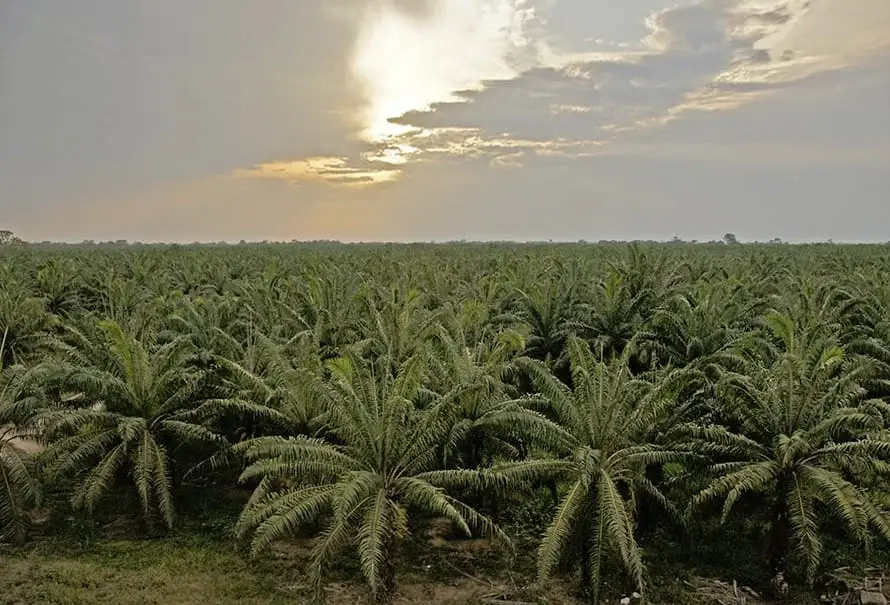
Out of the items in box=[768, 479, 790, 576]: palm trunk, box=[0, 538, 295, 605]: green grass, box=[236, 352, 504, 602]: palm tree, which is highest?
box=[236, 352, 504, 602]: palm tree

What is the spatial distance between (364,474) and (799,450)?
7616 millimetres

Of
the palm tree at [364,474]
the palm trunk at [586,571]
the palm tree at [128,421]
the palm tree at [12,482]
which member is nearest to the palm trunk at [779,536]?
the palm trunk at [586,571]

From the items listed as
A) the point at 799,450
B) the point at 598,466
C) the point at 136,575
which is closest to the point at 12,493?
the point at 136,575

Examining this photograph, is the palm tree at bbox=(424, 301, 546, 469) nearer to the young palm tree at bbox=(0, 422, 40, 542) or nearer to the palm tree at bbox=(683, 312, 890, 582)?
the palm tree at bbox=(683, 312, 890, 582)

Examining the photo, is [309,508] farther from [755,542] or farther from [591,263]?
[591,263]

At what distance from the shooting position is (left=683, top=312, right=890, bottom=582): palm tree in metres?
11.2

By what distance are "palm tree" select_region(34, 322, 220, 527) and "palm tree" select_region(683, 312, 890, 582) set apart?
10.9 meters

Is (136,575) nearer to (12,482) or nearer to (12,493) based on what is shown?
(12,493)

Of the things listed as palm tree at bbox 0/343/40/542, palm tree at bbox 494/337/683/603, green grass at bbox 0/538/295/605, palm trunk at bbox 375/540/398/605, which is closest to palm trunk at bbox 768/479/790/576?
palm tree at bbox 494/337/683/603

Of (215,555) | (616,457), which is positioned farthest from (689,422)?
(215,555)

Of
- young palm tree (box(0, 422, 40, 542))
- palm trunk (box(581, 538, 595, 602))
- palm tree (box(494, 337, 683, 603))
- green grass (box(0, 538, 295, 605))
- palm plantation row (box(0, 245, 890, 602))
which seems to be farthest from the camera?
young palm tree (box(0, 422, 40, 542))

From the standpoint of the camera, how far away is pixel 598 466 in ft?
37.7

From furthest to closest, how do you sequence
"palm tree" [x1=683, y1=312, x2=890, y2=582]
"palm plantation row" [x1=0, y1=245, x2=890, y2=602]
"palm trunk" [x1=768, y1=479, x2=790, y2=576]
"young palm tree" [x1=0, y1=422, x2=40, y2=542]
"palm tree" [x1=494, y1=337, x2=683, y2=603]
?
"young palm tree" [x1=0, y1=422, x2=40, y2=542], "palm trunk" [x1=768, y1=479, x2=790, y2=576], "palm plantation row" [x1=0, y1=245, x2=890, y2=602], "palm tree" [x1=683, y1=312, x2=890, y2=582], "palm tree" [x1=494, y1=337, x2=683, y2=603]

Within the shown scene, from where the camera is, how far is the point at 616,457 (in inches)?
460
